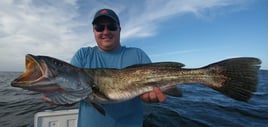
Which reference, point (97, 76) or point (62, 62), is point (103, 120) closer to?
point (97, 76)

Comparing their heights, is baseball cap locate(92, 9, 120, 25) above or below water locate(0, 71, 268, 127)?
above

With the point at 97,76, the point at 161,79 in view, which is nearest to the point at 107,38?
the point at 97,76

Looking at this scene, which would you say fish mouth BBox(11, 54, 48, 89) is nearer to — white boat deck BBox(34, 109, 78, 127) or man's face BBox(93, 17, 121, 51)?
man's face BBox(93, 17, 121, 51)

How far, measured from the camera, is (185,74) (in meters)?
3.32

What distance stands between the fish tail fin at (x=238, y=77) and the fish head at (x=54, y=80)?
1944 mm

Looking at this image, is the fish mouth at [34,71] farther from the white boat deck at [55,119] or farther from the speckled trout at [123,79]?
the white boat deck at [55,119]

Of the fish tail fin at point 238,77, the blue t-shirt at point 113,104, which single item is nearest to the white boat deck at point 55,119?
the blue t-shirt at point 113,104

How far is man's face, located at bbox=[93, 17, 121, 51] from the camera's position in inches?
154

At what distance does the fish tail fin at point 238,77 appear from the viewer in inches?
120

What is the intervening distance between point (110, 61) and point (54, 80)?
47.7 inches

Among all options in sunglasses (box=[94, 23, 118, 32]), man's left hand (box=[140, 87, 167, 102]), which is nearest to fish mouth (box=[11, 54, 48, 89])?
sunglasses (box=[94, 23, 118, 32])

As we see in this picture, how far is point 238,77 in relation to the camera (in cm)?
312

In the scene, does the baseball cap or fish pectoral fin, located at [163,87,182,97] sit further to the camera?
the baseball cap

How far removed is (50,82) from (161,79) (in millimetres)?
1601
